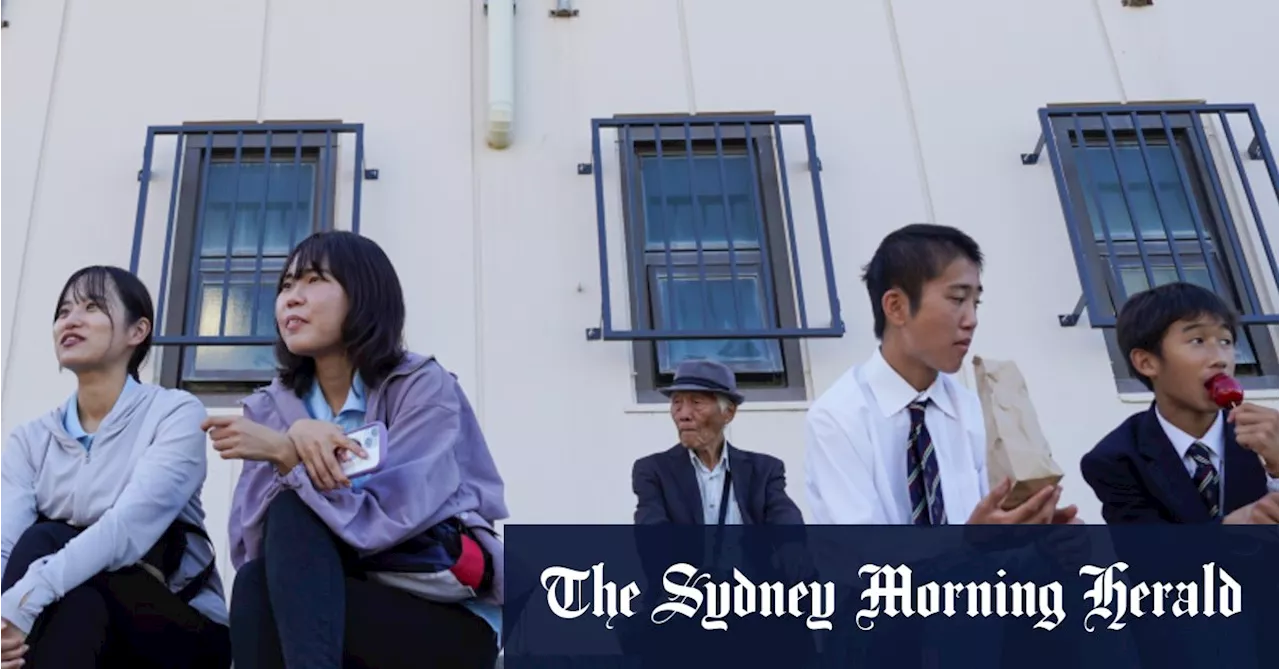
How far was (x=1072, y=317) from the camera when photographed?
12.7 feet

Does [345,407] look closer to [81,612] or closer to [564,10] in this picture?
[81,612]

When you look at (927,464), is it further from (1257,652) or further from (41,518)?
(41,518)

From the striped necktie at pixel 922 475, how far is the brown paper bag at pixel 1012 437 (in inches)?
8.3

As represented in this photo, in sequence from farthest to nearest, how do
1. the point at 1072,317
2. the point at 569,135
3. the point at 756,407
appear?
the point at 569,135 < the point at 1072,317 < the point at 756,407

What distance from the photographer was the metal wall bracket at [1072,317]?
12.7ft

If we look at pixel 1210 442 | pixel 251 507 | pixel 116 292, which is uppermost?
pixel 116 292

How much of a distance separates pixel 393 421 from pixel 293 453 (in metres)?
0.20

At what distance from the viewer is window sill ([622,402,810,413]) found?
3729mm

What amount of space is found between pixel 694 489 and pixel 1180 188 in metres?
1.94

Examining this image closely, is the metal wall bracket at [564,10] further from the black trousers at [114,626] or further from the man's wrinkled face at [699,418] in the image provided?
the black trousers at [114,626]

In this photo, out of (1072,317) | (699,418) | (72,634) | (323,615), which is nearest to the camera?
(323,615)

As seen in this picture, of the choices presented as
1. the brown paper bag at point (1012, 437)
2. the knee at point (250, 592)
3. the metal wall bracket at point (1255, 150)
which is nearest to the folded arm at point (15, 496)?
the knee at point (250, 592)

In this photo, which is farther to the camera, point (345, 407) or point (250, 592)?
point (345, 407)

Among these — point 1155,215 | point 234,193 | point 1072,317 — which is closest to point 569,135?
point 234,193
